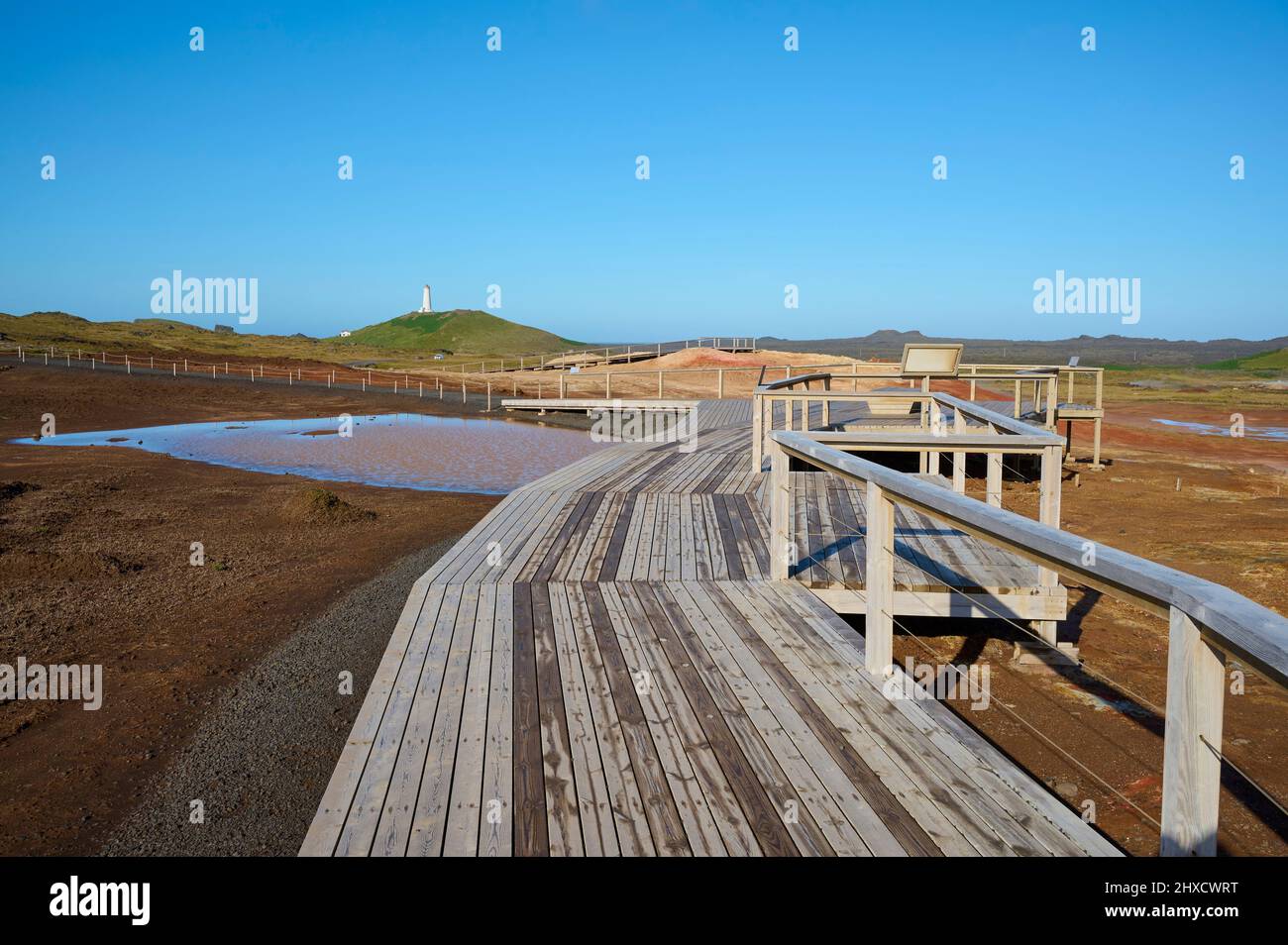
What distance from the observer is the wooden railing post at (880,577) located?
A: 404cm

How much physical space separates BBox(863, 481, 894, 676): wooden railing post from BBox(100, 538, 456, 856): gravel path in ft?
8.84

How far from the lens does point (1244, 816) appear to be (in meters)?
4.40

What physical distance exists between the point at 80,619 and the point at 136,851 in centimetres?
414

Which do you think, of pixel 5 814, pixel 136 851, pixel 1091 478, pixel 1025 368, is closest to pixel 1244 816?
pixel 136 851

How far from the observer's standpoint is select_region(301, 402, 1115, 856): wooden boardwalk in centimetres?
278

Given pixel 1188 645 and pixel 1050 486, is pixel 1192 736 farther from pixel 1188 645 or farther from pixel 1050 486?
pixel 1050 486

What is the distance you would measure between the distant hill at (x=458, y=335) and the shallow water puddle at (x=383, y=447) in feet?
216

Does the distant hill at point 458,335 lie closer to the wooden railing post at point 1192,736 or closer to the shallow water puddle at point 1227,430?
the shallow water puddle at point 1227,430

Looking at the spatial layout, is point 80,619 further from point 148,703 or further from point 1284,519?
point 1284,519

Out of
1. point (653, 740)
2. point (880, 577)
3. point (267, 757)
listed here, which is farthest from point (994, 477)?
point (267, 757)

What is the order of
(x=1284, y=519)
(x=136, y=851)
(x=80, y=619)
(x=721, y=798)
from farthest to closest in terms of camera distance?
1. (x=1284, y=519)
2. (x=80, y=619)
3. (x=136, y=851)
4. (x=721, y=798)

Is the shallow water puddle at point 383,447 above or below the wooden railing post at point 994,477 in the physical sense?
below

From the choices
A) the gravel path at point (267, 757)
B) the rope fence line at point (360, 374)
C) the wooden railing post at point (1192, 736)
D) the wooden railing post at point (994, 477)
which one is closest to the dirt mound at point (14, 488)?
the gravel path at point (267, 757)

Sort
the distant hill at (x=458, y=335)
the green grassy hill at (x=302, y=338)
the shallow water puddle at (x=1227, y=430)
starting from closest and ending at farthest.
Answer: the shallow water puddle at (x=1227, y=430)
the green grassy hill at (x=302, y=338)
the distant hill at (x=458, y=335)
